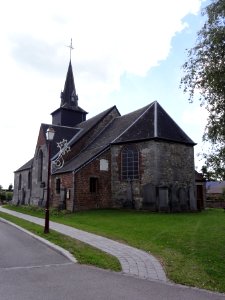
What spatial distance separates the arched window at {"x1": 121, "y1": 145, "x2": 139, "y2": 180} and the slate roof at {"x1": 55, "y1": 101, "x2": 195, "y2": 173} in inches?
33.3

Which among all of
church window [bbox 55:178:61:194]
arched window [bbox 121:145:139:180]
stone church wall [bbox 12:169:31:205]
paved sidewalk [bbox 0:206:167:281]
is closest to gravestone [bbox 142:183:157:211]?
arched window [bbox 121:145:139:180]

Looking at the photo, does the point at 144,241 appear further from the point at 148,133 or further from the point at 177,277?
the point at 148,133

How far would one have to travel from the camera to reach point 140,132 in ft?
93.2

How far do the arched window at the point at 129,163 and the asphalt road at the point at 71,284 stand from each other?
19.0m

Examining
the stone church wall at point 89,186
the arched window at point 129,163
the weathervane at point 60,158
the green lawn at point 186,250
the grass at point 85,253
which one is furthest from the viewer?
the weathervane at point 60,158

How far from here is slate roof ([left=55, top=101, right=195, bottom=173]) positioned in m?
27.9

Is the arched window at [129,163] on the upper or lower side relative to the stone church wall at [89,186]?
upper

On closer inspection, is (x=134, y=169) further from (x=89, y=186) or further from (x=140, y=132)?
(x=89, y=186)

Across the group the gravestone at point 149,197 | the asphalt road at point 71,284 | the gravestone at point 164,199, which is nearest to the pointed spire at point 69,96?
the gravestone at point 149,197

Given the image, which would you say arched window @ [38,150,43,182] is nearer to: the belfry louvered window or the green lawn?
the belfry louvered window

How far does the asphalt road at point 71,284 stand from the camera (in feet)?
19.9

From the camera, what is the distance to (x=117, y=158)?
94.7 ft

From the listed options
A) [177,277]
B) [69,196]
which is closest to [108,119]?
[69,196]

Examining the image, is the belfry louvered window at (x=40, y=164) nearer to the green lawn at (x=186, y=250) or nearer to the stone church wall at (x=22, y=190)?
the stone church wall at (x=22, y=190)
